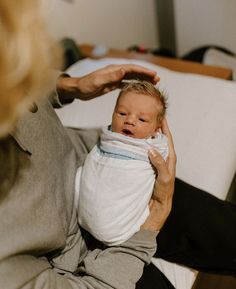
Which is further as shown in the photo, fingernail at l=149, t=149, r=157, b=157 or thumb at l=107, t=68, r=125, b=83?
thumb at l=107, t=68, r=125, b=83

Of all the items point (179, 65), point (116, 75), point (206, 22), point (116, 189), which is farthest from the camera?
point (206, 22)

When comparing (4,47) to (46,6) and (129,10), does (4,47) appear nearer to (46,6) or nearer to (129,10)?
(46,6)

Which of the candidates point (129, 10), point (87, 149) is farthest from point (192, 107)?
point (129, 10)

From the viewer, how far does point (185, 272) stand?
3.18 feet

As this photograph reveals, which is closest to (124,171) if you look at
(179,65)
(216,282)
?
(216,282)

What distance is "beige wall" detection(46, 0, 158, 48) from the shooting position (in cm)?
181

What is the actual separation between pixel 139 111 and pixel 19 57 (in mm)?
482

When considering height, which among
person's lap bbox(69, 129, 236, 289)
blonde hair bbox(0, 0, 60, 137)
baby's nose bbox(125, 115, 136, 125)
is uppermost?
blonde hair bbox(0, 0, 60, 137)

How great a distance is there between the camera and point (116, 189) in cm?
88

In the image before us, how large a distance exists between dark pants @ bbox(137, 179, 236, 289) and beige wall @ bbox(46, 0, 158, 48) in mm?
1030

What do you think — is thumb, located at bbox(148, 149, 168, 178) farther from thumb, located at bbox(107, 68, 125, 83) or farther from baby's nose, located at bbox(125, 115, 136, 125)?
thumb, located at bbox(107, 68, 125, 83)

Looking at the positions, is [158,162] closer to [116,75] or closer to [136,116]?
[136,116]

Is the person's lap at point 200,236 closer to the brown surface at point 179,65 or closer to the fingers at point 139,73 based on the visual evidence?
the fingers at point 139,73

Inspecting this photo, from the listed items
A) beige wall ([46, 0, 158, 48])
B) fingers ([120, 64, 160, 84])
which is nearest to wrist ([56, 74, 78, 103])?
fingers ([120, 64, 160, 84])
